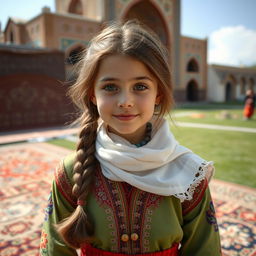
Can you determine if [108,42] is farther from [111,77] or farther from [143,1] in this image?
[143,1]

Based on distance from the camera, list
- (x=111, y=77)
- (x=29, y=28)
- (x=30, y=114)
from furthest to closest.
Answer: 1. (x=29, y=28)
2. (x=30, y=114)
3. (x=111, y=77)

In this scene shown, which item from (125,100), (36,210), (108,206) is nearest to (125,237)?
(108,206)

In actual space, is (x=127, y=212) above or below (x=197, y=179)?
below

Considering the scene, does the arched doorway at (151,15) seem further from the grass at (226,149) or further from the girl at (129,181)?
the girl at (129,181)

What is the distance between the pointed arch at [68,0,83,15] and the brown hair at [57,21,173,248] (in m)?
19.1

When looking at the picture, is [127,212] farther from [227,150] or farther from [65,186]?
[227,150]

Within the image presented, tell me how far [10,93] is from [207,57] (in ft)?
62.0

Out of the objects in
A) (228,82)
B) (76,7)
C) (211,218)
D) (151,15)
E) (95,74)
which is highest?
(76,7)

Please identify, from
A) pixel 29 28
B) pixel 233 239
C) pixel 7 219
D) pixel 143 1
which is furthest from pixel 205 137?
pixel 143 1

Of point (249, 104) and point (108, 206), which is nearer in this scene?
point (108, 206)

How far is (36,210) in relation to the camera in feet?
9.04

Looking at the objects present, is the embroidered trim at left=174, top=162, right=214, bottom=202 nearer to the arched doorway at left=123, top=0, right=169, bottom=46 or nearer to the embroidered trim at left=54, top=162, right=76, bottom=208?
the embroidered trim at left=54, top=162, right=76, bottom=208

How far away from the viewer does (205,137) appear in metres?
6.78

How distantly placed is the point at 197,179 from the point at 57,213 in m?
0.65
